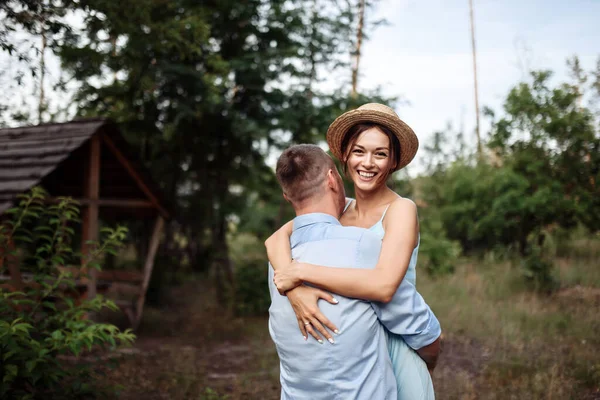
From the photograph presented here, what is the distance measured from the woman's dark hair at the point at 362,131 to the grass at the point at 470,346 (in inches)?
146

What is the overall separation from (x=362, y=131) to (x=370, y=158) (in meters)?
0.14

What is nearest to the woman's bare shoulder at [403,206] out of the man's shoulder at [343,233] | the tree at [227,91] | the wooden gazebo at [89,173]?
the man's shoulder at [343,233]

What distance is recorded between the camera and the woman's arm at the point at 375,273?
206 cm

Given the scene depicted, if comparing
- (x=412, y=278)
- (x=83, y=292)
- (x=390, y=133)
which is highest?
(x=390, y=133)

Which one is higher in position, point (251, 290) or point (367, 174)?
point (367, 174)

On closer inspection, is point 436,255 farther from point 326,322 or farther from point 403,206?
point 326,322

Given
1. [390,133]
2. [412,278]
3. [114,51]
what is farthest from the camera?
[114,51]

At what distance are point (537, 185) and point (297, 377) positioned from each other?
13.2m

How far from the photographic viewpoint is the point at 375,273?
6.81ft

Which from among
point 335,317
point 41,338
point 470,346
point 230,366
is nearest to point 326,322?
point 335,317

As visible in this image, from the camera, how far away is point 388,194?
2750 mm

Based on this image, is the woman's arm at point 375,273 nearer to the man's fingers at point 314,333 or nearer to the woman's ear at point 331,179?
the man's fingers at point 314,333

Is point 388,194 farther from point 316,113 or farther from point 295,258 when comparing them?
point 316,113

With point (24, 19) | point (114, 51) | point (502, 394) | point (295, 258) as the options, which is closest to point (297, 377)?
point (295, 258)
